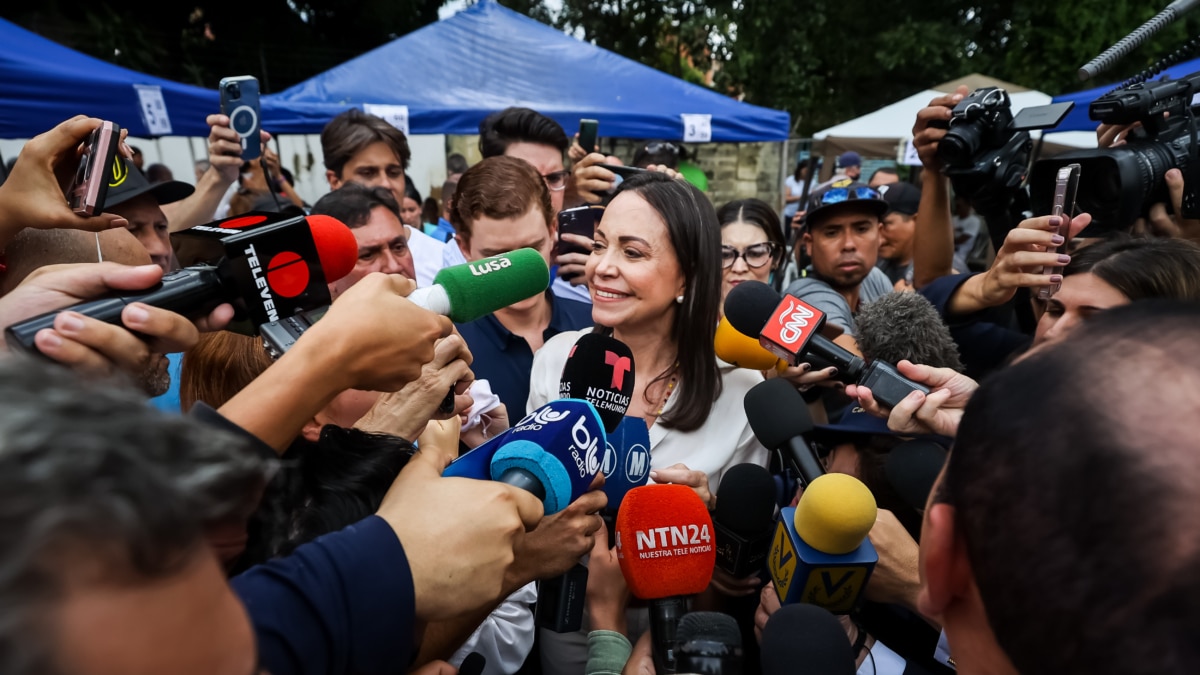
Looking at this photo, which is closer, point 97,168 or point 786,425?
point 97,168

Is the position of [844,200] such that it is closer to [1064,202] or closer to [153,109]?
[1064,202]

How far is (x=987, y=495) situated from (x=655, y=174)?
1.74 meters

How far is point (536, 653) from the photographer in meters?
1.95

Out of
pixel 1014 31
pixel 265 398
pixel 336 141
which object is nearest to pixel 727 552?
pixel 265 398

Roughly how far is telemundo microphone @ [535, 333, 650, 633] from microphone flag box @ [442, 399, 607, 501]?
0.28 m

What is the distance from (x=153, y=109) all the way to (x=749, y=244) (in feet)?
13.5

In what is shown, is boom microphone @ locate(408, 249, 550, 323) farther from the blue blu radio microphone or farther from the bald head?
the bald head

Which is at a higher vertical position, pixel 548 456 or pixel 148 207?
pixel 148 207

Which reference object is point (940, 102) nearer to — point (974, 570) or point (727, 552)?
point (727, 552)

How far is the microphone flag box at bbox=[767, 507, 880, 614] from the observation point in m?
1.35

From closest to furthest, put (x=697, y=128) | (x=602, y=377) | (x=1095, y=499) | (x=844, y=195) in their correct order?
(x=1095, y=499)
(x=602, y=377)
(x=844, y=195)
(x=697, y=128)

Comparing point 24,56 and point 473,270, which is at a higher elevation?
point 24,56

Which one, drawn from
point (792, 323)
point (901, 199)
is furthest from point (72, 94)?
point (901, 199)

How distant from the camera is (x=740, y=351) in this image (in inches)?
85.0
